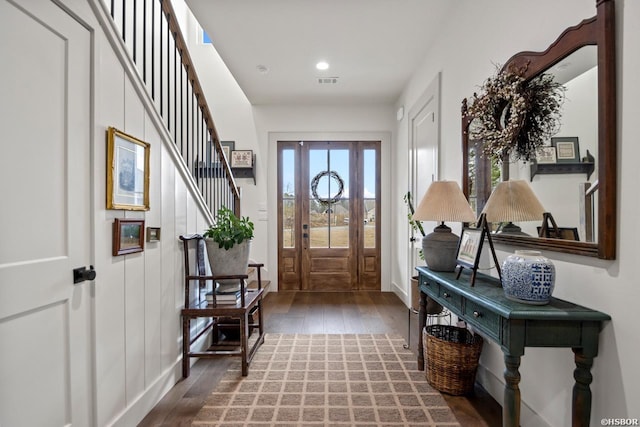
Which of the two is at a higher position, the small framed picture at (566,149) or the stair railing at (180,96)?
the stair railing at (180,96)

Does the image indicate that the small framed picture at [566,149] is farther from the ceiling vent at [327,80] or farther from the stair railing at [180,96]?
the ceiling vent at [327,80]

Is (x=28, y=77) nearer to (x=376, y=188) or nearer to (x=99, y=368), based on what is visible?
(x=99, y=368)

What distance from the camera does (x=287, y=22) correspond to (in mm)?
2885

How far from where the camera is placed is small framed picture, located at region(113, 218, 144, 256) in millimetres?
1706

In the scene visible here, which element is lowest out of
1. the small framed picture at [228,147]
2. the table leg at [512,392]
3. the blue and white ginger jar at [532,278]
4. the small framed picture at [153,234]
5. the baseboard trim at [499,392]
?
the baseboard trim at [499,392]

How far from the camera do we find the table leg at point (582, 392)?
1277 mm

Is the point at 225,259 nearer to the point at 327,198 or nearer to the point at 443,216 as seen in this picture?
the point at 443,216

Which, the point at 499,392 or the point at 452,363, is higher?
the point at 452,363

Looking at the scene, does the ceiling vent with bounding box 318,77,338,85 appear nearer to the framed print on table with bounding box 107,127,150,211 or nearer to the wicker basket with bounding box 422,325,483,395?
the framed print on table with bounding box 107,127,150,211

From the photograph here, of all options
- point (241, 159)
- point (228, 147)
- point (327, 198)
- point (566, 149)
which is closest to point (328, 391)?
point (566, 149)

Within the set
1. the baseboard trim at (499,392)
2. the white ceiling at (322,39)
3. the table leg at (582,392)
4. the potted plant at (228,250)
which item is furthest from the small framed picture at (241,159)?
the table leg at (582,392)

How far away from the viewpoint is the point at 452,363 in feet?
6.91

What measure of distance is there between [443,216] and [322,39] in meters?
2.09

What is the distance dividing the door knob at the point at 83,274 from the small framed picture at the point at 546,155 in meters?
2.17
